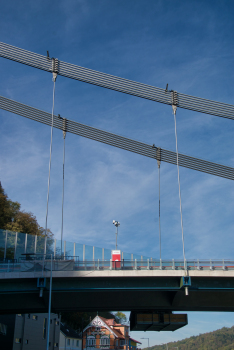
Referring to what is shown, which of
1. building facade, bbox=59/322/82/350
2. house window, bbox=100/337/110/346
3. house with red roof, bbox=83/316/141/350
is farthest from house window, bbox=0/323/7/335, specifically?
house window, bbox=100/337/110/346

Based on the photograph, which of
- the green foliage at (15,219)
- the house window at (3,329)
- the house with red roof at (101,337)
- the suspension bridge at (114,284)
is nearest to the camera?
the suspension bridge at (114,284)

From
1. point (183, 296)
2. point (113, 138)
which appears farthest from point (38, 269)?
point (113, 138)

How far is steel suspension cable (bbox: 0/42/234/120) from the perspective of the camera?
49875 millimetres

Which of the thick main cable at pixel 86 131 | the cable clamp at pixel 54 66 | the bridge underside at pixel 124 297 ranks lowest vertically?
the bridge underside at pixel 124 297

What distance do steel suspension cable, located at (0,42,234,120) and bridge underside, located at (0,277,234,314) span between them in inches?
959

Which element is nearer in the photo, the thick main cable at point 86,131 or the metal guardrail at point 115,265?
the metal guardrail at point 115,265

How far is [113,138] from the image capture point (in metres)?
54.4

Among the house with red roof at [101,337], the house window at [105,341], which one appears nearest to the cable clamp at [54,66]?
the house with red roof at [101,337]

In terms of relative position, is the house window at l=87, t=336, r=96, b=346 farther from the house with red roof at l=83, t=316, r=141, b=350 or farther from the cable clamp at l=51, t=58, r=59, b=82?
the cable clamp at l=51, t=58, r=59, b=82

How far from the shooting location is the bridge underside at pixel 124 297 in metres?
32.8

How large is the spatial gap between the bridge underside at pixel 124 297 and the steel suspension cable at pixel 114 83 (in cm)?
2436

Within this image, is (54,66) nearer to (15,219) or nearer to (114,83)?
(114,83)

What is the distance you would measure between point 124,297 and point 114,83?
28.6 meters

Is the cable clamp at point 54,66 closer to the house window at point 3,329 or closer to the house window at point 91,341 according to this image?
the house window at point 3,329
